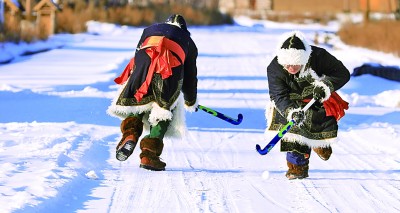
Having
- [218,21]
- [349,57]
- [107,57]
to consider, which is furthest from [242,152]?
[218,21]

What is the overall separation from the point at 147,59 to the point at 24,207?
225 cm

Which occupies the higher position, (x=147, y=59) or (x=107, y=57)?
(x=147, y=59)

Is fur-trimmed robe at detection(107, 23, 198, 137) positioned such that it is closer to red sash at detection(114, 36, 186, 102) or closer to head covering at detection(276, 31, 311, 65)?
red sash at detection(114, 36, 186, 102)

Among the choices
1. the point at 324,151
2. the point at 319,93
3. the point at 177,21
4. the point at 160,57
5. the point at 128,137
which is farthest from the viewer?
the point at 177,21

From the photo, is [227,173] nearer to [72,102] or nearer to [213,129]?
[213,129]

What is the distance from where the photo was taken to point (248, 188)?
6758mm

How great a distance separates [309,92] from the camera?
721 centimetres

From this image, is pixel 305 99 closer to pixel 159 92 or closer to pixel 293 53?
pixel 293 53

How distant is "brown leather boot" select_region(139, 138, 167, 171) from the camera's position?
7.27 m

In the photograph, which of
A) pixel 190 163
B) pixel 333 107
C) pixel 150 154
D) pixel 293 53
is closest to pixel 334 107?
pixel 333 107

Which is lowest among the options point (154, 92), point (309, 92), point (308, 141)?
point (308, 141)

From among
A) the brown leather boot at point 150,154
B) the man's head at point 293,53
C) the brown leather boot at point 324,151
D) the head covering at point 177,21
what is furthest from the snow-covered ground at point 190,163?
the head covering at point 177,21

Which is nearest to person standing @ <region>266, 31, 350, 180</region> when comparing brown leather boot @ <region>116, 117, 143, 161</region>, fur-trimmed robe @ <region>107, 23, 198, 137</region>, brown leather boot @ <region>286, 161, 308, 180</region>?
brown leather boot @ <region>286, 161, 308, 180</region>

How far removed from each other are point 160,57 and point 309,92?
4.13ft
